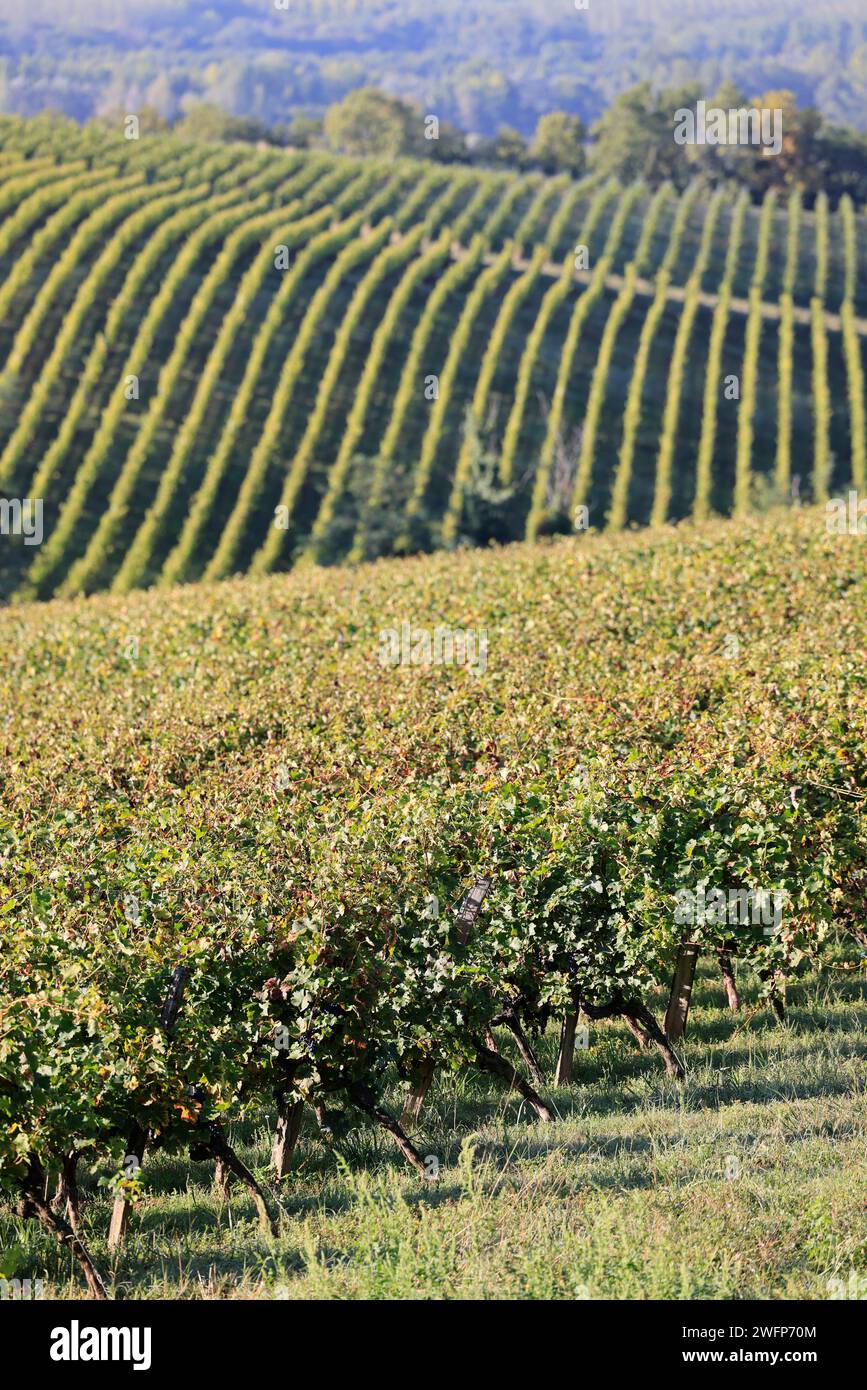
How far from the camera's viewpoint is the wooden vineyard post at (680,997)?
35.3 feet

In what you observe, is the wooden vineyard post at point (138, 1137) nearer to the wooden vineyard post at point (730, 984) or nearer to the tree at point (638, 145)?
the wooden vineyard post at point (730, 984)

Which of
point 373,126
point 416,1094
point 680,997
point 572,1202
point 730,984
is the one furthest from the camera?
point 373,126

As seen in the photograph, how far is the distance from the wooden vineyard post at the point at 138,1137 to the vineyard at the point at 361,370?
3771cm

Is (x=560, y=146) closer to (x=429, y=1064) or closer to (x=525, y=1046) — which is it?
(x=525, y=1046)

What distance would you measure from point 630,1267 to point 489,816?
455 cm

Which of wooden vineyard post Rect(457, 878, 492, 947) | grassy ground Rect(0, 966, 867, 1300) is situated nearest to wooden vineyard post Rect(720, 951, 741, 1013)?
grassy ground Rect(0, 966, 867, 1300)

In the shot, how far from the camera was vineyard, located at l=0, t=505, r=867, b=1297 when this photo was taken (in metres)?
7.53

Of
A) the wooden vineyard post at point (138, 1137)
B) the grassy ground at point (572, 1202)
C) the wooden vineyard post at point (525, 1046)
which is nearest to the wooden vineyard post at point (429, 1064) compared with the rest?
the grassy ground at point (572, 1202)

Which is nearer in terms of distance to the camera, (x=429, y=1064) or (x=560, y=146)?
(x=429, y=1064)

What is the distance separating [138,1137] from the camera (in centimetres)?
822

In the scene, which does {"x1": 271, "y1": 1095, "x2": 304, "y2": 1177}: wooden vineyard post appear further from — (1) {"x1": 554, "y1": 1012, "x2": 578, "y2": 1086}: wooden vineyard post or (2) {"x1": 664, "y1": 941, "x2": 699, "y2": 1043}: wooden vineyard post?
(2) {"x1": 664, "y1": 941, "x2": 699, "y2": 1043}: wooden vineyard post

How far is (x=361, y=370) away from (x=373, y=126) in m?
78.0

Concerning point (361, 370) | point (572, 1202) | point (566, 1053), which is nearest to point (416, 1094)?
point (566, 1053)

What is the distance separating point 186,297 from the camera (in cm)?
6506
